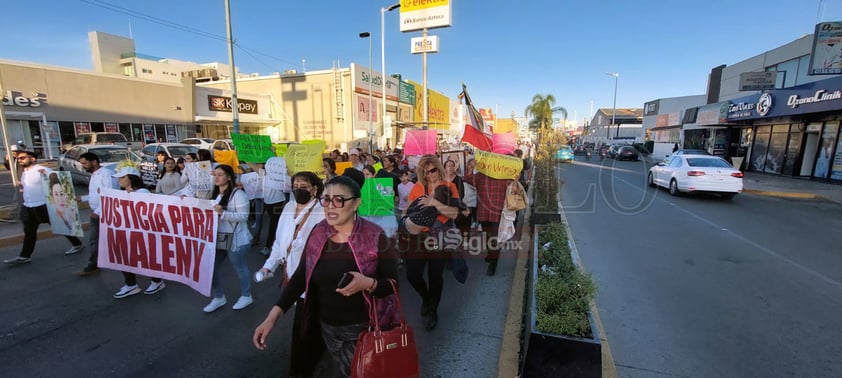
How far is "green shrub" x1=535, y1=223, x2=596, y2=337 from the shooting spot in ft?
8.32

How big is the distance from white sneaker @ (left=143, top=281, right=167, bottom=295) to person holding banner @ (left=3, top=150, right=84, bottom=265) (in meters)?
2.39

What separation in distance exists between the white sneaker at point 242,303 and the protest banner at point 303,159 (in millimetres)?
2887

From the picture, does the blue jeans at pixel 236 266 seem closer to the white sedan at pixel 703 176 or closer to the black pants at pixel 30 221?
the black pants at pixel 30 221

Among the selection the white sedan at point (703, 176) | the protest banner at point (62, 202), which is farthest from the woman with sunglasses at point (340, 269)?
Result: the white sedan at point (703, 176)

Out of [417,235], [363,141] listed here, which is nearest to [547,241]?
[417,235]

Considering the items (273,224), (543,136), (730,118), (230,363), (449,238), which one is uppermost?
(730,118)

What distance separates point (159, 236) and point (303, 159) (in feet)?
9.00

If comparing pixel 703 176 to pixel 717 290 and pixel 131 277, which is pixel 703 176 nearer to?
pixel 717 290

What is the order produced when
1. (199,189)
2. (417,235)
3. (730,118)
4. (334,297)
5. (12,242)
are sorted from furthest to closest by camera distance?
(730,118) < (12,242) < (199,189) < (417,235) < (334,297)

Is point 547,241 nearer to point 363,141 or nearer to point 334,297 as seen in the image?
point 334,297

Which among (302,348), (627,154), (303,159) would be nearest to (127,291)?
(303,159)

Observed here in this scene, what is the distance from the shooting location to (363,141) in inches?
1212

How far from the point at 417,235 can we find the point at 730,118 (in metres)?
26.0

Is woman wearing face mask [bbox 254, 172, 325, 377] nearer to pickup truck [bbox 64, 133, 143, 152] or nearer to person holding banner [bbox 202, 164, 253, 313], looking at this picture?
person holding banner [bbox 202, 164, 253, 313]
